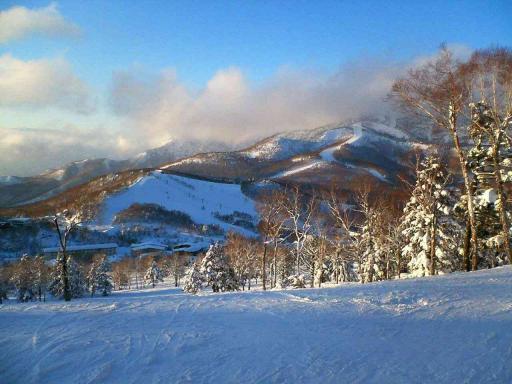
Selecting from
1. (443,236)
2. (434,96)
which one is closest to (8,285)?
(443,236)

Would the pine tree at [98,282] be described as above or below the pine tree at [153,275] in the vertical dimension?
above

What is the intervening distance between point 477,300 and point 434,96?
9.62 meters

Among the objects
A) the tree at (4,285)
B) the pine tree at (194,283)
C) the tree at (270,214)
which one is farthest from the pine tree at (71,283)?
the tree at (270,214)

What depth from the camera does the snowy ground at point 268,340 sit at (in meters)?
5.84

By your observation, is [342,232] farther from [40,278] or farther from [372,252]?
[40,278]

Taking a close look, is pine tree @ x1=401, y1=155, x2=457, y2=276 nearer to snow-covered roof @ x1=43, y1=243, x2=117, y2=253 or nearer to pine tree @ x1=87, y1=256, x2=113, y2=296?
pine tree @ x1=87, y1=256, x2=113, y2=296

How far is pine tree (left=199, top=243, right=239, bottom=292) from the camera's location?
4372cm

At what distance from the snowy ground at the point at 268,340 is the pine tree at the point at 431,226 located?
15.9m

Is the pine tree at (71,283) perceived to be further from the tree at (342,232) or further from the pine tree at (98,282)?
the tree at (342,232)

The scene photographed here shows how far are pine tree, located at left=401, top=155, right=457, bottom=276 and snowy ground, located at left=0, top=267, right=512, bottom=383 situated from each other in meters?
15.9

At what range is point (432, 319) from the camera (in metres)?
8.34

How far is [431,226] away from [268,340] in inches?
830

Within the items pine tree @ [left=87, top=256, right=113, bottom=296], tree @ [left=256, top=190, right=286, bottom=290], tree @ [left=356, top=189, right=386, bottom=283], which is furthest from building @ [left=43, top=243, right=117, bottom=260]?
tree @ [left=256, top=190, right=286, bottom=290]

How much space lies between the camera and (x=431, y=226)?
25.0 metres
